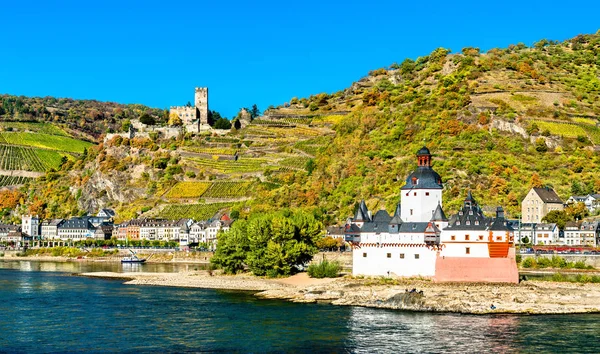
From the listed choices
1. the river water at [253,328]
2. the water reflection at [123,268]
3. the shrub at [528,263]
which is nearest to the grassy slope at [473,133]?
the shrub at [528,263]

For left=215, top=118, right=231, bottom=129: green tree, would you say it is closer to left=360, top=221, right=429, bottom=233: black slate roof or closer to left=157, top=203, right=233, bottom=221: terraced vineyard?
left=157, top=203, right=233, bottom=221: terraced vineyard

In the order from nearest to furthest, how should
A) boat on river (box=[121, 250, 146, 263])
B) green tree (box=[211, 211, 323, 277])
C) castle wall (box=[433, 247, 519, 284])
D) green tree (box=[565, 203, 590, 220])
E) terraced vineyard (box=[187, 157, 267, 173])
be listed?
castle wall (box=[433, 247, 519, 284]), green tree (box=[211, 211, 323, 277]), green tree (box=[565, 203, 590, 220]), boat on river (box=[121, 250, 146, 263]), terraced vineyard (box=[187, 157, 267, 173])

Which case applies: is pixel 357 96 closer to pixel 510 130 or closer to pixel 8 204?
pixel 510 130

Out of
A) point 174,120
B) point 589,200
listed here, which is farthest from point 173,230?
point 589,200

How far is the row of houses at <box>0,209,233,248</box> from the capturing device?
389 ft

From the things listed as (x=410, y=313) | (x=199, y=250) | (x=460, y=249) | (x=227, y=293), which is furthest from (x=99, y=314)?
(x=199, y=250)

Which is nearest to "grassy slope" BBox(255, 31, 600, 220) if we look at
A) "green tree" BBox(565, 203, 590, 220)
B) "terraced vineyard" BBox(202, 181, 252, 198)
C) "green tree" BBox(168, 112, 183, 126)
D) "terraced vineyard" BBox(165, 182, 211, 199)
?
"green tree" BBox(565, 203, 590, 220)

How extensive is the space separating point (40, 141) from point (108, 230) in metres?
63.2

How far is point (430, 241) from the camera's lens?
59156mm

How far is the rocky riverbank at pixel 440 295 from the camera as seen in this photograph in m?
50.4

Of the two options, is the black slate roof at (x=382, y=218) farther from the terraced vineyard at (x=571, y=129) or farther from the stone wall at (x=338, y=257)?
the terraced vineyard at (x=571, y=129)

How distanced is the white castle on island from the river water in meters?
9.45

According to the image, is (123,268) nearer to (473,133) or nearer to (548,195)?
(548,195)

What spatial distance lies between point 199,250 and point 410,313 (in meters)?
64.1
